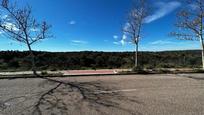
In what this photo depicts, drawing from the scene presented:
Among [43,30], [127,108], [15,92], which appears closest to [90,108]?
[127,108]

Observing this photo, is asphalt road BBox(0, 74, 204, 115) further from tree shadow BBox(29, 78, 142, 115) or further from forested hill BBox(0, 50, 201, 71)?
forested hill BBox(0, 50, 201, 71)

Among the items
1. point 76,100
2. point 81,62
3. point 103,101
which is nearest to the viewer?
point 103,101

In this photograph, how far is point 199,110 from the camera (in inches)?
203

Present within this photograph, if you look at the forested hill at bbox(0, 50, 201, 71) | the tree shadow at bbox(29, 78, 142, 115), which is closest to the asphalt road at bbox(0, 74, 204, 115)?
the tree shadow at bbox(29, 78, 142, 115)

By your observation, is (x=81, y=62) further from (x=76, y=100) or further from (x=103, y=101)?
(x=103, y=101)

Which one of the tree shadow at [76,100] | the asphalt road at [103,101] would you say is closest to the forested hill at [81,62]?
the tree shadow at [76,100]

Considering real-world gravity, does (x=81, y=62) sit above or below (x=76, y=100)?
above

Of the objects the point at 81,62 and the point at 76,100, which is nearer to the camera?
the point at 76,100

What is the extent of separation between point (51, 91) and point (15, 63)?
46.4 feet

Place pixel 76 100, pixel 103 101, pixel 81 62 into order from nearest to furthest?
pixel 103 101, pixel 76 100, pixel 81 62

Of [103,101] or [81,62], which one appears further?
[81,62]

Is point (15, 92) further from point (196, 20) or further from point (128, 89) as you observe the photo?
point (196, 20)

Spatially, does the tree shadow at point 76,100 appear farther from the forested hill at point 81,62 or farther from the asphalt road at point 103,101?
the forested hill at point 81,62

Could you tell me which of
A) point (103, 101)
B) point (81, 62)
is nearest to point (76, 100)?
point (103, 101)
